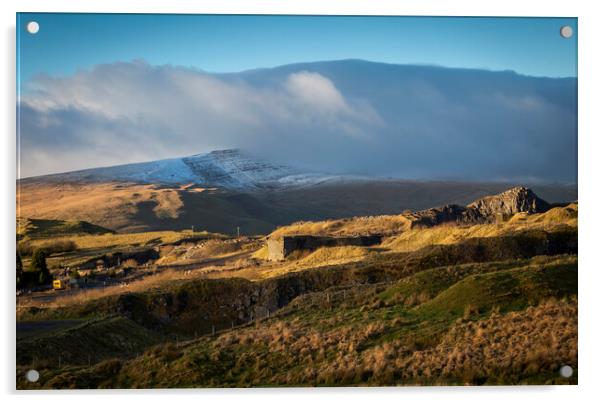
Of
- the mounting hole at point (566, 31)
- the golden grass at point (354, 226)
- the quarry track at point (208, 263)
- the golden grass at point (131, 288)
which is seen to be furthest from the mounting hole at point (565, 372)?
the quarry track at point (208, 263)

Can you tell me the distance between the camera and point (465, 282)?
12.0m

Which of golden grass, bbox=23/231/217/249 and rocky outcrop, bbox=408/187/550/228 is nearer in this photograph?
golden grass, bbox=23/231/217/249

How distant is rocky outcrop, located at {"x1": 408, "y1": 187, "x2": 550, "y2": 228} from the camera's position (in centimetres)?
1419

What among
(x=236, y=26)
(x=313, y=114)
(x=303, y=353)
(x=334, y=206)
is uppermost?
(x=236, y=26)

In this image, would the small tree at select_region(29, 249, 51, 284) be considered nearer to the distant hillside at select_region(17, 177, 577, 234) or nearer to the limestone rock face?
the distant hillside at select_region(17, 177, 577, 234)

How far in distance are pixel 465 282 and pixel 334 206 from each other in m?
4.56

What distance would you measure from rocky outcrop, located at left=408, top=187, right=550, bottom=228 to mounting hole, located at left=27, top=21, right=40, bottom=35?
7.32m

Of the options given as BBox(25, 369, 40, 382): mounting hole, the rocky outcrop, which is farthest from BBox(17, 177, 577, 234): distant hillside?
BBox(25, 369, 40, 382): mounting hole

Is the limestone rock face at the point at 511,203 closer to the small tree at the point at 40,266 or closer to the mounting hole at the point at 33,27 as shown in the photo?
the small tree at the point at 40,266

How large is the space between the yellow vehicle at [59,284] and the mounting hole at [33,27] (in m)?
3.72

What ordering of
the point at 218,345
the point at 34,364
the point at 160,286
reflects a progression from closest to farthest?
1. the point at 34,364
2. the point at 218,345
3. the point at 160,286

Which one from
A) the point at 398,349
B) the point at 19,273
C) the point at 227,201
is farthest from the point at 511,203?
the point at 19,273
